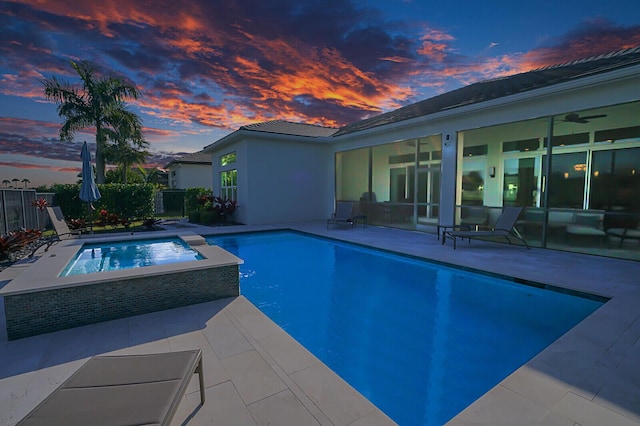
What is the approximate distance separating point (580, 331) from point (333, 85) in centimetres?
1149

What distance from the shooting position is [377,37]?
10.2 meters

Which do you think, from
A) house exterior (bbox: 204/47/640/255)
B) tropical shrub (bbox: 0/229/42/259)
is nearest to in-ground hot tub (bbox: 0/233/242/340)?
tropical shrub (bbox: 0/229/42/259)

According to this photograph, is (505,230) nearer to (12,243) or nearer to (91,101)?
(12,243)

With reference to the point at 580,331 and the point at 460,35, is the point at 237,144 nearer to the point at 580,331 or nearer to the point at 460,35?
the point at 460,35

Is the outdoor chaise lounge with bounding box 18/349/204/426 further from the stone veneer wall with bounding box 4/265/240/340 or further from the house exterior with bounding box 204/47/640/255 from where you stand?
the house exterior with bounding box 204/47/640/255

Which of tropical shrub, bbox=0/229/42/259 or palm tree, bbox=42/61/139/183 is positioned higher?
palm tree, bbox=42/61/139/183

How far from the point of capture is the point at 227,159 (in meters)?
14.9

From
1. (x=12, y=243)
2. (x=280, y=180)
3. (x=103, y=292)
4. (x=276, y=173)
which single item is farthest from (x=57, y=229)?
(x=280, y=180)

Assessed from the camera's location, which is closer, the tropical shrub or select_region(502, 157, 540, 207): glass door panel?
the tropical shrub

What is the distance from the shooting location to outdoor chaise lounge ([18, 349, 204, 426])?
1544 mm

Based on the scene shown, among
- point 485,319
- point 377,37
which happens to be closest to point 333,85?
point 377,37

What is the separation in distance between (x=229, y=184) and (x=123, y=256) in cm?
904

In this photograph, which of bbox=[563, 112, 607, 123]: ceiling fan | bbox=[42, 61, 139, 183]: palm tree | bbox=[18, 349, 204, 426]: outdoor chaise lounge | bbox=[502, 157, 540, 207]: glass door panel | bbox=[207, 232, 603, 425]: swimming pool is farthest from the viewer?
bbox=[42, 61, 139, 183]: palm tree

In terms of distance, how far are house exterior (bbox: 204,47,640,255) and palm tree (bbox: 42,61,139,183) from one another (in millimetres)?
7687
